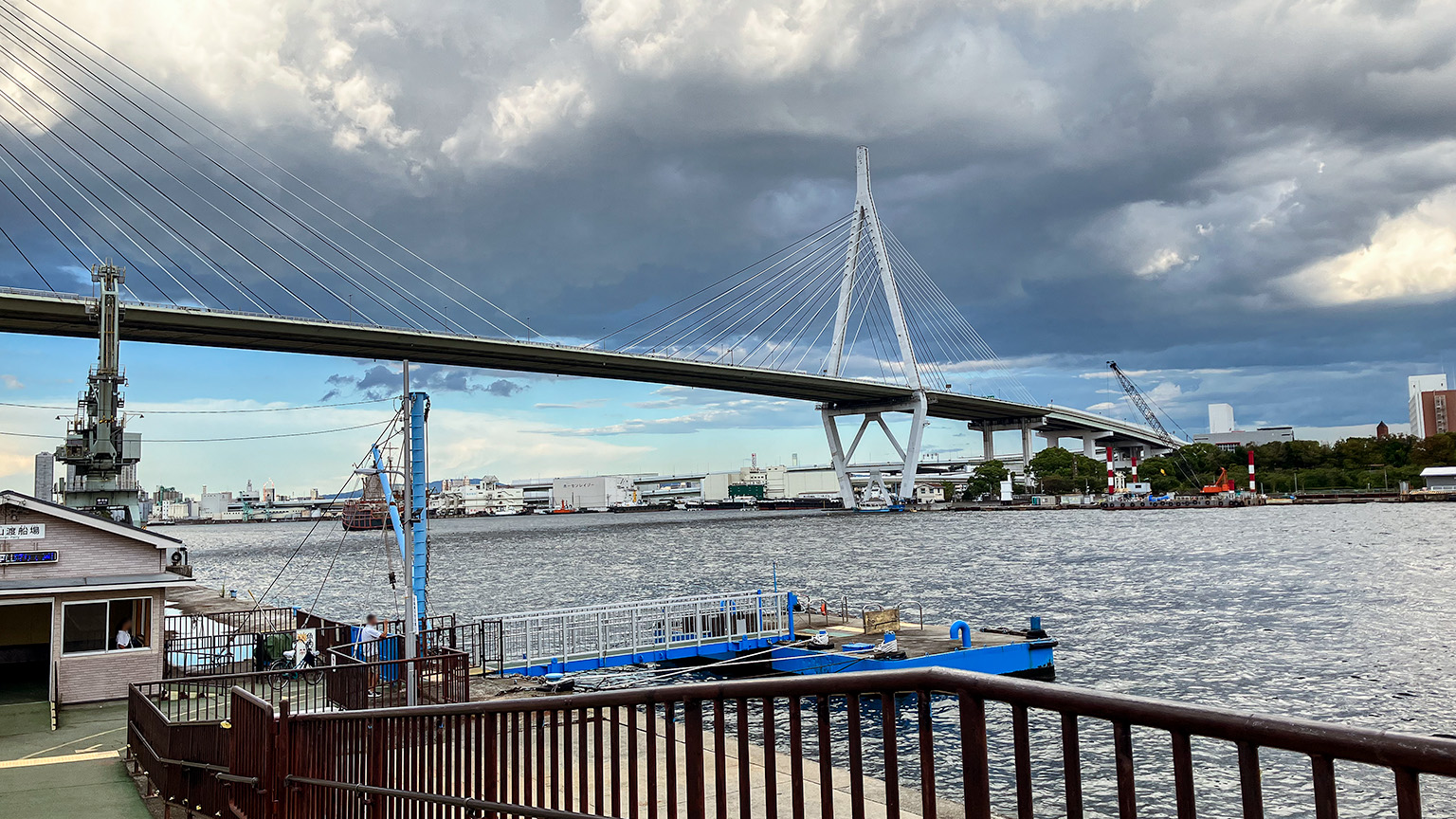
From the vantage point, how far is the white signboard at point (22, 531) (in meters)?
19.0

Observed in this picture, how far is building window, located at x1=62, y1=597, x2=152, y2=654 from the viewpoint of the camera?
1941 centimetres

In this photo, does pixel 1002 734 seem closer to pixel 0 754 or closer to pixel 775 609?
pixel 775 609

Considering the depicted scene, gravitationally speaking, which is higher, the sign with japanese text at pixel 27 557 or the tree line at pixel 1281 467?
the tree line at pixel 1281 467

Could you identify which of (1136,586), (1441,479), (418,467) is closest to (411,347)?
(1136,586)

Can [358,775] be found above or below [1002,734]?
above

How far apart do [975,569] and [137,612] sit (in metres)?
52.0

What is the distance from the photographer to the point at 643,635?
3056 cm

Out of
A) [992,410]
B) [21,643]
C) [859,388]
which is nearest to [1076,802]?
[21,643]

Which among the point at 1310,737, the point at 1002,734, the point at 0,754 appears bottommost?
the point at 1002,734

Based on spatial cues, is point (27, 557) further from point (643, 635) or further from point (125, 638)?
point (643, 635)

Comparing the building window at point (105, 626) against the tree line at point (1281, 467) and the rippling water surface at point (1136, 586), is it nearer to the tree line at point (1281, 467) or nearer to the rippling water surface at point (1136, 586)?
the rippling water surface at point (1136, 586)

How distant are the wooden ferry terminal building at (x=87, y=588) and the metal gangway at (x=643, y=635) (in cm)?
717

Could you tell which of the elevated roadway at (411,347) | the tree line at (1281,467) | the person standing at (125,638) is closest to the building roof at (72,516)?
the person standing at (125,638)

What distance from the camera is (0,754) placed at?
15516 mm
